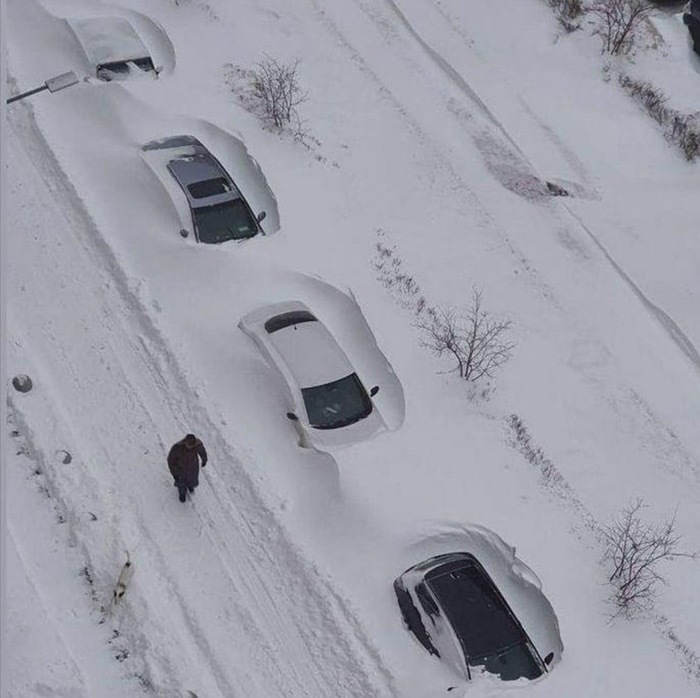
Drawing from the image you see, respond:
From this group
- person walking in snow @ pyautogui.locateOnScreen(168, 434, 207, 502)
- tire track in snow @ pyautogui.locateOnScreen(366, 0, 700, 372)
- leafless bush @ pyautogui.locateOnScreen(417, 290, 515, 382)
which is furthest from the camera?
tire track in snow @ pyautogui.locateOnScreen(366, 0, 700, 372)

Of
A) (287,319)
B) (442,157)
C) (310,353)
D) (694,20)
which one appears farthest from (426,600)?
(694,20)

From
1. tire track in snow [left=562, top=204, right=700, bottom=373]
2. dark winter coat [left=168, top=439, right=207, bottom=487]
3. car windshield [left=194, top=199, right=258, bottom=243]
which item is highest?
tire track in snow [left=562, top=204, right=700, bottom=373]

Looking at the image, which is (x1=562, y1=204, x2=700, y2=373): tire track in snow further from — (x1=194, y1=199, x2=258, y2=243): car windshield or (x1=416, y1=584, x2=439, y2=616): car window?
(x1=416, y1=584, x2=439, y2=616): car window

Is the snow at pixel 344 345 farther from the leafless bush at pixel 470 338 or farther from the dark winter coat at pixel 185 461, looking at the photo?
the dark winter coat at pixel 185 461

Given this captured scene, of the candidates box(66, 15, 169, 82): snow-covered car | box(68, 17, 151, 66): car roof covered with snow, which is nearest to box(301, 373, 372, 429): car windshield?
box(66, 15, 169, 82): snow-covered car

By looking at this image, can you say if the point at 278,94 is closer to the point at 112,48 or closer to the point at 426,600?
the point at 112,48

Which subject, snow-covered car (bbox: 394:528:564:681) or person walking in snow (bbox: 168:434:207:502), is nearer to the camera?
snow-covered car (bbox: 394:528:564:681)

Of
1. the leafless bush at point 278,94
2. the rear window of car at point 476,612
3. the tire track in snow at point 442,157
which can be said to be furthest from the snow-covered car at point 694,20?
the rear window of car at point 476,612
